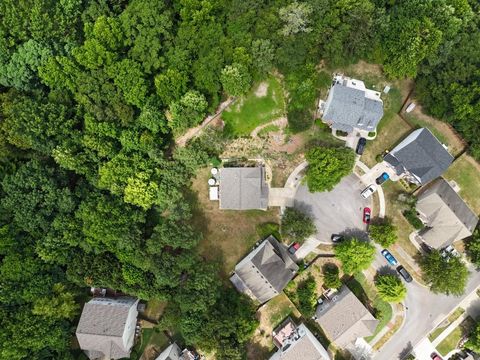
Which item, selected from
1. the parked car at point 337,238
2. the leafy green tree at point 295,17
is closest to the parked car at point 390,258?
the parked car at point 337,238

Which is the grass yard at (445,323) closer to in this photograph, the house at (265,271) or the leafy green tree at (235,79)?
the house at (265,271)

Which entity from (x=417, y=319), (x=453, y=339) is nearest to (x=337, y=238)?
(x=417, y=319)

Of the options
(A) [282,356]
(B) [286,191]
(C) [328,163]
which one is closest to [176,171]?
(B) [286,191]

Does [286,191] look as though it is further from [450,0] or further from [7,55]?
[7,55]

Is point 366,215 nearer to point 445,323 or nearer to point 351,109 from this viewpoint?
point 351,109

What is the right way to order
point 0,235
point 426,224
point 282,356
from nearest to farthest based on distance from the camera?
point 0,235
point 282,356
point 426,224

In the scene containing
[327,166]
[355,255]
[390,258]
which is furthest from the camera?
[390,258]
